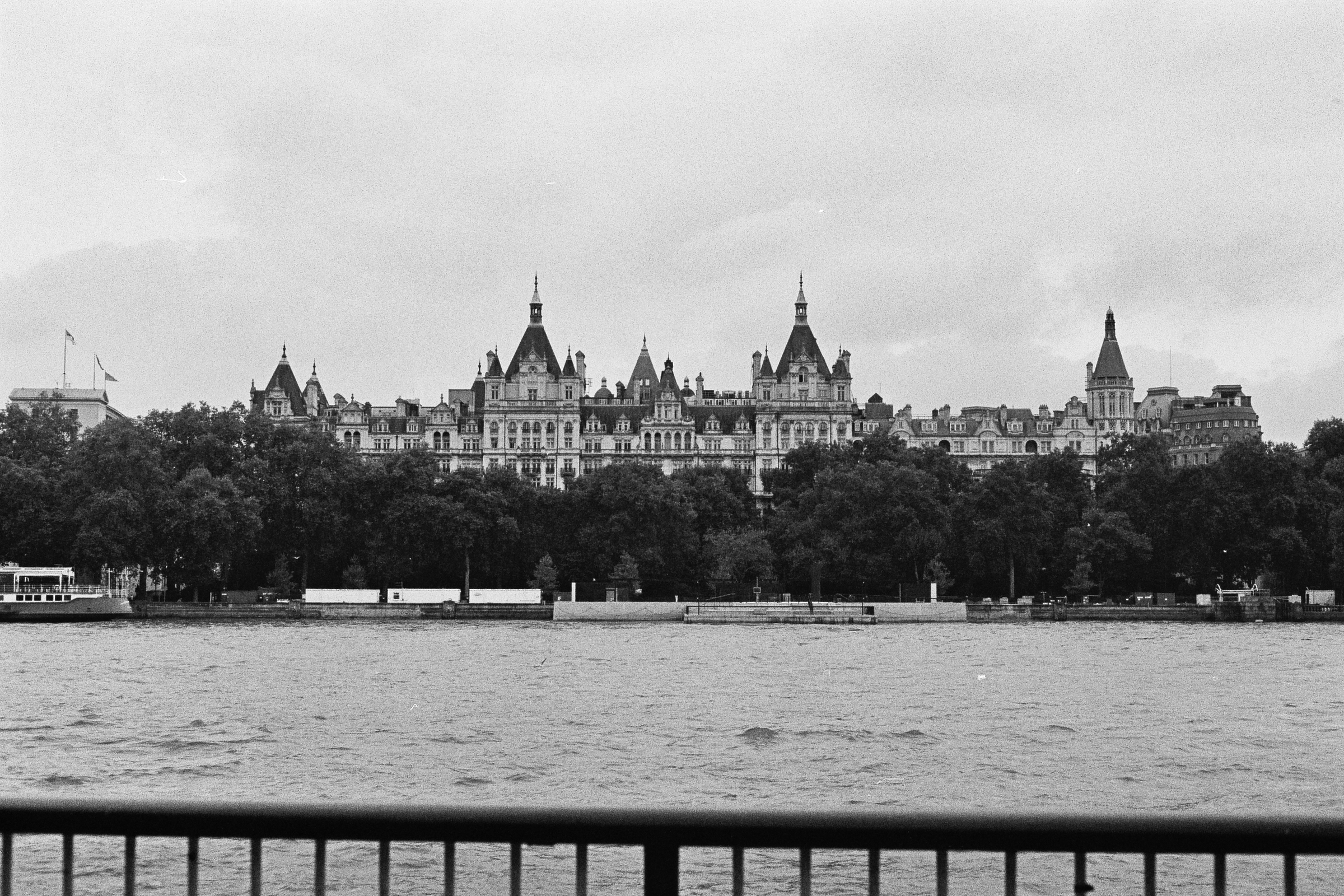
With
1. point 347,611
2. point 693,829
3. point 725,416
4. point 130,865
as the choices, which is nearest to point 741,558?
point 347,611

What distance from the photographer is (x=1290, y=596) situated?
3661 inches

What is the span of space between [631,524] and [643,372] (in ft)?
209

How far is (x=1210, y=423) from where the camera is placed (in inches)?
6245

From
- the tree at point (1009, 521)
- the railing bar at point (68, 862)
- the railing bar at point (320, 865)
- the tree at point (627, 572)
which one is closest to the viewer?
the railing bar at point (320, 865)

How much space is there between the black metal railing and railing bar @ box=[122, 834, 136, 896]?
6 centimetres

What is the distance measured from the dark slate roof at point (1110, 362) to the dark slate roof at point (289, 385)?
81.4 meters

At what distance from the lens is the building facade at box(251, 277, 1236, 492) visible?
149 metres

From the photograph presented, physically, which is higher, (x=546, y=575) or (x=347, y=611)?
(x=546, y=575)

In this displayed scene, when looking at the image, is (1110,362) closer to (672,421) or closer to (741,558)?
(672,421)

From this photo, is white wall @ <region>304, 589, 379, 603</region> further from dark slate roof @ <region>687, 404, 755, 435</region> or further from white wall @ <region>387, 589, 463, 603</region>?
dark slate roof @ <region>687, 404, 755, 435</region>

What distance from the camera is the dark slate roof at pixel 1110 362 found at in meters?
160

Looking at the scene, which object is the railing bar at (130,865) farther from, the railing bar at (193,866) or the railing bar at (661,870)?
the railing bar at (661,870)

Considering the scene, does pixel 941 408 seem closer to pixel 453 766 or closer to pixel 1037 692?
pixel 1037 692

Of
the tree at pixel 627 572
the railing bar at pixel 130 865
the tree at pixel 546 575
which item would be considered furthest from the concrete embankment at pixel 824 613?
the railing bar at pixel 130 865
